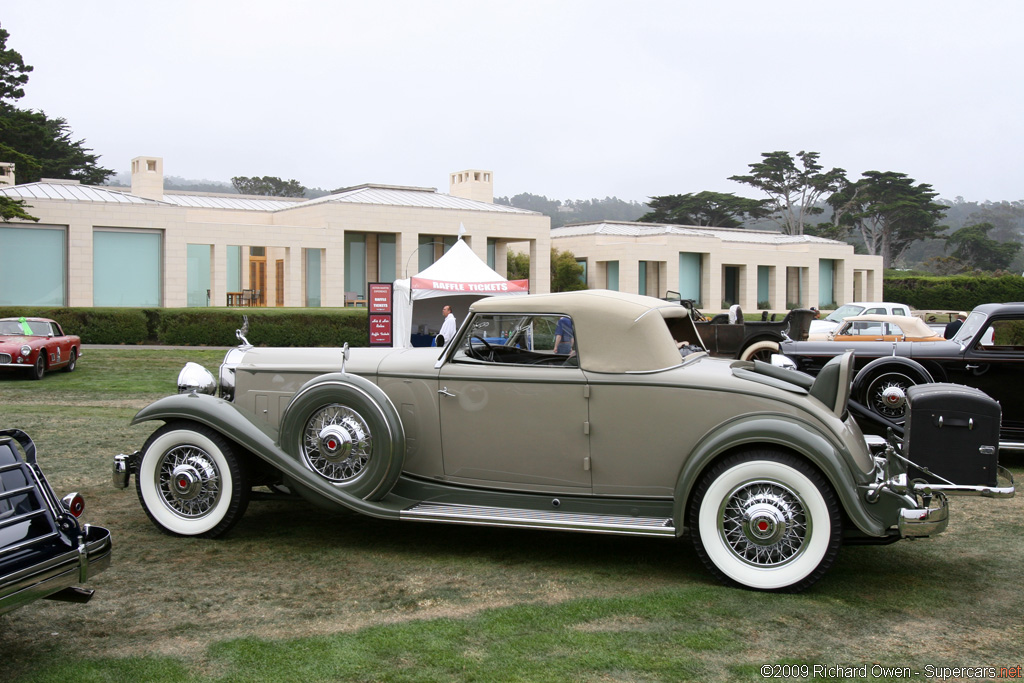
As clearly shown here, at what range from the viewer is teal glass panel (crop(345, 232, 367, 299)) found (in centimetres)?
3678

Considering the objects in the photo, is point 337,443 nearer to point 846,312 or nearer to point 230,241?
point 846,312

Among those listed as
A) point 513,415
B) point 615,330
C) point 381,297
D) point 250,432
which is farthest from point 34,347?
point 615,330

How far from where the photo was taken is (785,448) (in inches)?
192

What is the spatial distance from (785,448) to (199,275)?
103 ft

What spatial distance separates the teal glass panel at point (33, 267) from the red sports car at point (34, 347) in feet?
35.3

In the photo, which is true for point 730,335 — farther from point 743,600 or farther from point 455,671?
point 455,671

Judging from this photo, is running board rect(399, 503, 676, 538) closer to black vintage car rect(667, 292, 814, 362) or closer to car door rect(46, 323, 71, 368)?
black vintage car rect(667, 292, 814, 362)

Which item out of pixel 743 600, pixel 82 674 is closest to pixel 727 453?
pixel 743 600

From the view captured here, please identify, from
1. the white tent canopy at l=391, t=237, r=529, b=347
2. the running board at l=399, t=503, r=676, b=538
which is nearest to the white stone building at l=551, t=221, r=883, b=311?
the white tent canopy at l=391, t=237, r=529, b=347

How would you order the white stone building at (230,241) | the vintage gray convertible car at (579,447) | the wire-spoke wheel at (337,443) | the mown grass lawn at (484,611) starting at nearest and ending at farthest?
A: the mown grass lawn at (484,611), the vintage gray convertible car at (579,447), the wire-spoke wheel at (337,443), the white stone building at (230,241)

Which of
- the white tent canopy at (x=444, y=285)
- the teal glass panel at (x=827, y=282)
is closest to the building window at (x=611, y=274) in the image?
the teal glass panel at (x=827, y=282)

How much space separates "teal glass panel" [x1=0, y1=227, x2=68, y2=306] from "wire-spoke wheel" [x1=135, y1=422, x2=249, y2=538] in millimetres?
25142

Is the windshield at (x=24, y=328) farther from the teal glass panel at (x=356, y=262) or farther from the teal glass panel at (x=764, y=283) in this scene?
the teal glass panel at (x=764, y=283)

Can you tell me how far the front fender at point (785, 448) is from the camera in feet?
15.4
